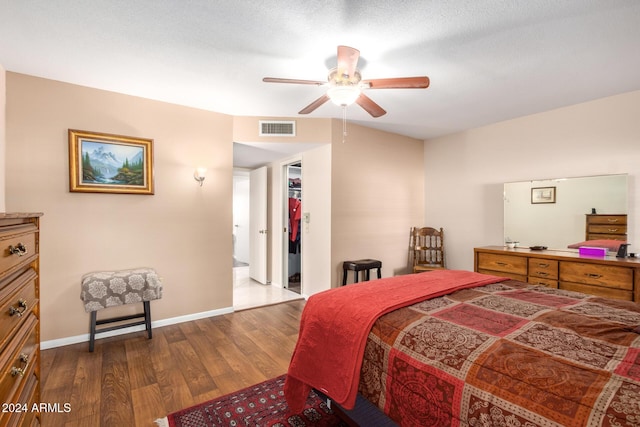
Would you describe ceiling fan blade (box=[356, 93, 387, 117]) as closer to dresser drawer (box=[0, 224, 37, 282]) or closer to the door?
dresser drawer (box=[0, 224, 37, 282])

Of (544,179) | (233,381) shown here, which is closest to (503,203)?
(544,179)

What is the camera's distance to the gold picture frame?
11.3 ft

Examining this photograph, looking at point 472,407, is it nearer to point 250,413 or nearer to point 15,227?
point 250,413

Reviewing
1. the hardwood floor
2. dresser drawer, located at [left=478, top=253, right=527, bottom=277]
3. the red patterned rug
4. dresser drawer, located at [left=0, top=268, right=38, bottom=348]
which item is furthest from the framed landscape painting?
dresser drawer, located at [left=478, top=253, right=527, bottom=277]

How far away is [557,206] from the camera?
3.40 metres

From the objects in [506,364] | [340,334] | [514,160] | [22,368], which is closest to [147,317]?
[22,368]

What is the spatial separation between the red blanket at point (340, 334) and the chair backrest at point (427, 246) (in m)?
2.69

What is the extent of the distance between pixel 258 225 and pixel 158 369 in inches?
122

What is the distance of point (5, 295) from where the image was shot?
96 centimetres

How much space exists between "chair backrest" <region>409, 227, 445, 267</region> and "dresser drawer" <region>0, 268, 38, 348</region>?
4.25 meters

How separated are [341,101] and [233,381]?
7.36ft

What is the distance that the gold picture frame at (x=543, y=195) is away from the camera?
11.3 feet

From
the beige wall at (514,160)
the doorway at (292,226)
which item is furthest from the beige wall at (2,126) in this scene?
the beige wall at (514,160)

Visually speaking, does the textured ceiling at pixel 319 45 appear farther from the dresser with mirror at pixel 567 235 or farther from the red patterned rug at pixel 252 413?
the red patterned rug at pixel 252 413
